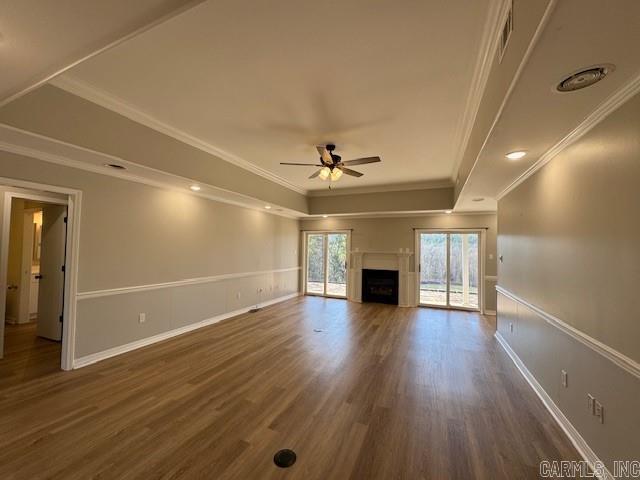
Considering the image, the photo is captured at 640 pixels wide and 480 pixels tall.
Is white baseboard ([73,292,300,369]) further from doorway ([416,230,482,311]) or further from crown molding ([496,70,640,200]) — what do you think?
crown molding ([496,70,640,200])

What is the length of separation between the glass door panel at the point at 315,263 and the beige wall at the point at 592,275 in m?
5.96

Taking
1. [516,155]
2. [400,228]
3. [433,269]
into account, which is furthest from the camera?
[400,228]

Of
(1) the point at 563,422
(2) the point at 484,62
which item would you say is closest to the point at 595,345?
(1) the point at 563,422

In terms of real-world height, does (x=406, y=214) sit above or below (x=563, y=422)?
above

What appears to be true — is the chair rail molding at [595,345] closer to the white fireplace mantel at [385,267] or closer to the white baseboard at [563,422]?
the white baseboard at [563,422]

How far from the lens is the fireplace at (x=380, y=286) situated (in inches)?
296

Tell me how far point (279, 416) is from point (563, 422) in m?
2.48

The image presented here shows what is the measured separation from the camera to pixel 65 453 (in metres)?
1.97

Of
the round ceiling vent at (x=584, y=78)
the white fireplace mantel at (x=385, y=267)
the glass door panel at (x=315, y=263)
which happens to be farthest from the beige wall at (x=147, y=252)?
the round ceiling vent at (x=584, y=78)

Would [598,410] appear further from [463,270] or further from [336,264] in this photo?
[336,264]

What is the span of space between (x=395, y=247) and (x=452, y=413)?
5.26 metres

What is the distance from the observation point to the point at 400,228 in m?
7.47

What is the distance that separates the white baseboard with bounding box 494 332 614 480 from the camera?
6.29 ft

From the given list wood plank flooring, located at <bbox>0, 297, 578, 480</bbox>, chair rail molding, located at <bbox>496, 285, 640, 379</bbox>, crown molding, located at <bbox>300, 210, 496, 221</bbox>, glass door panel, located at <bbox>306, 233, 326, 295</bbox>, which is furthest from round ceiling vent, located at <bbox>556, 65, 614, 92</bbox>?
glass door panel, located at <bbox>306, 233, 326, 295</bbox>
